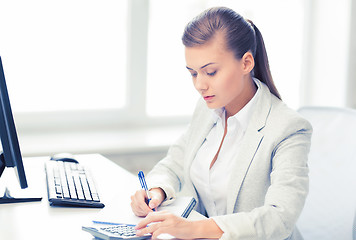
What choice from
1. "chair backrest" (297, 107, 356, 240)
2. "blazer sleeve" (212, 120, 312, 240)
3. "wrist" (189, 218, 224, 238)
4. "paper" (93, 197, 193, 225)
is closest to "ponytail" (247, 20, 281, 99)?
"blazer sleeve" (212, 120, 312, 240)

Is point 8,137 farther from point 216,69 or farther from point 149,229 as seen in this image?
point 216,69

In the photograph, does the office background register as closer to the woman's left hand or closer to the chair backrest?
the chair backrest

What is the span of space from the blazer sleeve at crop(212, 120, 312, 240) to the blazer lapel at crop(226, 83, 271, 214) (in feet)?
0.21

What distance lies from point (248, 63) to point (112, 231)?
25.7 inches

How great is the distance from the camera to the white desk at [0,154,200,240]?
1.30 m

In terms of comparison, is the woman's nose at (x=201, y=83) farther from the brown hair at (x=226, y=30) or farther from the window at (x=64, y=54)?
the window at (x=64, y=54)

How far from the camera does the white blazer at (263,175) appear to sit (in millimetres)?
1311

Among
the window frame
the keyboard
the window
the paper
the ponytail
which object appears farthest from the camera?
the window frame

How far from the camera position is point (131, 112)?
114 inches

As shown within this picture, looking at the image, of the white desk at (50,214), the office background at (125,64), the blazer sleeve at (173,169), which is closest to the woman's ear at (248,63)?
the blazer sleeve at (173,169)

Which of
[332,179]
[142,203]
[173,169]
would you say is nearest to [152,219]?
[142,203]

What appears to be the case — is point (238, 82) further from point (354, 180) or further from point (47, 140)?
point (47, 140)

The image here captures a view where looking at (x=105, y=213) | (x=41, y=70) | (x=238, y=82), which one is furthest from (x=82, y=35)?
(x=105, y=213)

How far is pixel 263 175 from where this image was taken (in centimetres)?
155
